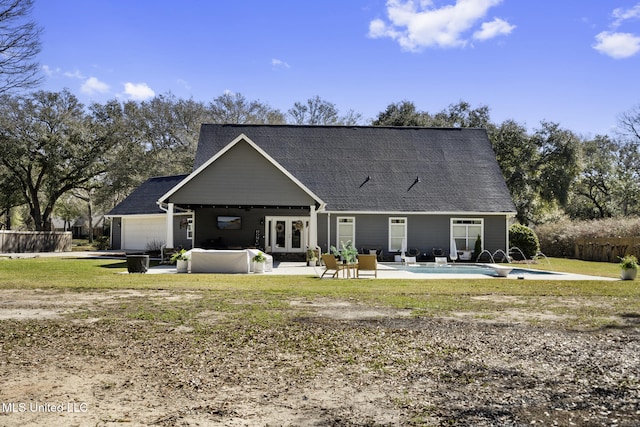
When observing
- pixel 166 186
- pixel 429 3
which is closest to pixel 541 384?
pixel 429 3

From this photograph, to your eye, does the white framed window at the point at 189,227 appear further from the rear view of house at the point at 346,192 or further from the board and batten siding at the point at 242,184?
the board and batten siding at the point at 242,184

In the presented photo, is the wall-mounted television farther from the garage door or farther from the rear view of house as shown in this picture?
the garage door

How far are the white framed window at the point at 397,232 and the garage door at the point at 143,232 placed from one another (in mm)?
13775

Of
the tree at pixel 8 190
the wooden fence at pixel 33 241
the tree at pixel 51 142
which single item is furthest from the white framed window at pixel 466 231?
the tree at pixel 8 190

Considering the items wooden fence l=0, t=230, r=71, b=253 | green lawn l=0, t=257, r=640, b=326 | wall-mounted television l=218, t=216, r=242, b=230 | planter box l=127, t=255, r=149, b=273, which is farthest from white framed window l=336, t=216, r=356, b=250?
wooden fence l=0, t=230, r=71, b=253

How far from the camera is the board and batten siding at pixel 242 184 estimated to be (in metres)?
24.3

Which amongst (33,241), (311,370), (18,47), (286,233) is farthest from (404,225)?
(33,241)

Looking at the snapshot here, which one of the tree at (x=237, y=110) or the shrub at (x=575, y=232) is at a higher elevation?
the tree at (x=237, y=110)

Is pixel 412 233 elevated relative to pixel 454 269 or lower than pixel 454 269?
elevated

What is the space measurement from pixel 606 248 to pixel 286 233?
1864 centimetres

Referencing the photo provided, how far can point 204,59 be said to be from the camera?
2703 centimetres

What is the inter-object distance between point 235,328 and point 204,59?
826 inches

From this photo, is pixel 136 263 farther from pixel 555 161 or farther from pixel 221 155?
pixel 555 161

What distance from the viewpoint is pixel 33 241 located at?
37906 mm
